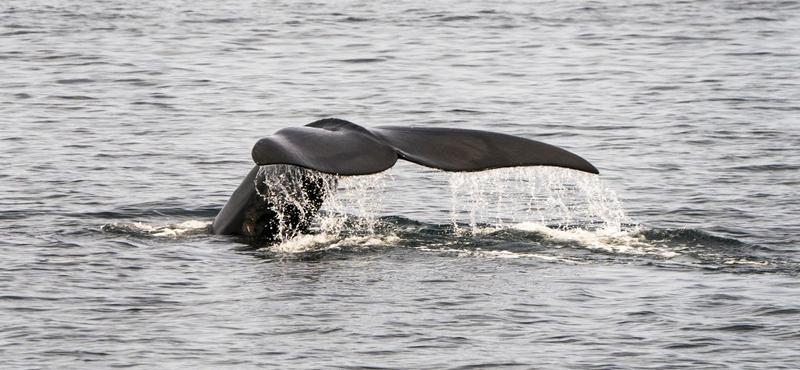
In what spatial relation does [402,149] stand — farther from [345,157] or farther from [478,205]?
[478,205]

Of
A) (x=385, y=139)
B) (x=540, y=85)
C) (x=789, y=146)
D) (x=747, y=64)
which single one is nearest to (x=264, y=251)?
(x=385, y=139)

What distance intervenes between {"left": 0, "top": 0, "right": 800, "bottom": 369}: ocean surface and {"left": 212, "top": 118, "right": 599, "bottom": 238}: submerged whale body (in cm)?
29

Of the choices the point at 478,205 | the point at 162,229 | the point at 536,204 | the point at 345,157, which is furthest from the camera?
the point at 478,205

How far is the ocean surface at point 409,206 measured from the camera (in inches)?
336

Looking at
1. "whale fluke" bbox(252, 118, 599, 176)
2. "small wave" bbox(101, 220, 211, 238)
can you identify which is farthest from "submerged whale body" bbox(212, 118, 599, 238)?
"small wave" bbox(101, 220, 211, 238)

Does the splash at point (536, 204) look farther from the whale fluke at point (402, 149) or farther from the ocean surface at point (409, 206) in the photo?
the whale fluke at point (402, 149)

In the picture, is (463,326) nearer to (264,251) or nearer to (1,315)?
(264,251)

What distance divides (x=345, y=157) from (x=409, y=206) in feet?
16.0

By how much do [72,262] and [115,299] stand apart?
3.72ft

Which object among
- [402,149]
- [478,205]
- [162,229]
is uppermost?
[402,149]

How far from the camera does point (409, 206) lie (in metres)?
13.3

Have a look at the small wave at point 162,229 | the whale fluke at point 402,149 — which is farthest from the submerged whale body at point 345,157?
the small wave at point 162,229

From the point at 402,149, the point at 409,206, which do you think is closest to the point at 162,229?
the point at 409,206

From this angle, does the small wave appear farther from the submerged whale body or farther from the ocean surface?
the submerged whale body
